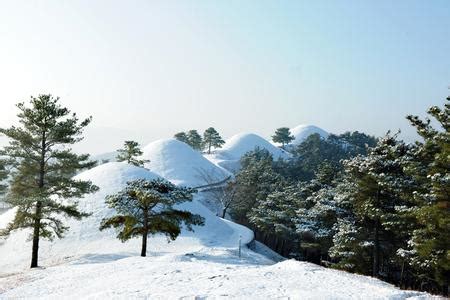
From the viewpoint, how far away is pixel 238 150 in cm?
13525

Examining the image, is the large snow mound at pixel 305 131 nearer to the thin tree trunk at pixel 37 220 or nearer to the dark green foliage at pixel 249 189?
the dark green foliage at pixel 249 189

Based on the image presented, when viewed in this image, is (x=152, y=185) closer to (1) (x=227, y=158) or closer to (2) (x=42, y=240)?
(2) (x=42, y=240)

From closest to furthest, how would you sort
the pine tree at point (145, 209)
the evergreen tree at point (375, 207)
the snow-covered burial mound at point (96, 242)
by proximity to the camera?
the evergreen tree at point (375, 207)
the pine tree at point (145, 209)
the snow-covered burial mound at point (96, 242)

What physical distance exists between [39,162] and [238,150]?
110499mm

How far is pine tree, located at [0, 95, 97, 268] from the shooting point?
2478 cm

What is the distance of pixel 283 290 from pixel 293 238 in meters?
36.4

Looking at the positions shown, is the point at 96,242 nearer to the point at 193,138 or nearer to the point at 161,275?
the point at 161,275

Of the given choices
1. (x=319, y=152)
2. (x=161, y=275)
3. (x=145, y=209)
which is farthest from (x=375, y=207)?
(x=319, y=152)

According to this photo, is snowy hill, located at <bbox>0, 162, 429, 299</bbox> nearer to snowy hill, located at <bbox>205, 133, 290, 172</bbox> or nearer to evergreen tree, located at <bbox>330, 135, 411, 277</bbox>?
evergreen tree, located at <bbox>330, 135, 411, 277</bbox>

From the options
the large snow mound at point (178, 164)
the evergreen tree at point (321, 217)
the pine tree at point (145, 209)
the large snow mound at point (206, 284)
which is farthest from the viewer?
the large snow mound at point (178, 164)

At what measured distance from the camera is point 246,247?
114 feet

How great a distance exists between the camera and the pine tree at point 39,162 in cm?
2478

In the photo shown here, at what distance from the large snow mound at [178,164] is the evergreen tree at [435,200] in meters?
58.5

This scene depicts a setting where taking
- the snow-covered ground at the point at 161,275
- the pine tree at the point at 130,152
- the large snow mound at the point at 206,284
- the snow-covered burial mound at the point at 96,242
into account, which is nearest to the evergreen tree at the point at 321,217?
the snow-covered burial mound at the point at 96,242
